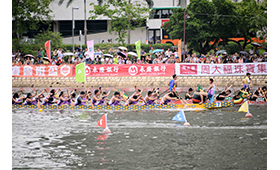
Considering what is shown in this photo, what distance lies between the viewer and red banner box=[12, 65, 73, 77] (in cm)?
2931

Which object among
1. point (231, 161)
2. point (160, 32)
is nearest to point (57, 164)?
point (231, 161)

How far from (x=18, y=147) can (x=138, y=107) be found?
667cm

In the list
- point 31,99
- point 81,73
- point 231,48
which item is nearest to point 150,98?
point 81,73

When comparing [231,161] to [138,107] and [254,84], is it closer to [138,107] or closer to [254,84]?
[138,107]

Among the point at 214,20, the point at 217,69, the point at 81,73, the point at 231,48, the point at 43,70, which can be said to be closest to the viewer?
the point at 81,73

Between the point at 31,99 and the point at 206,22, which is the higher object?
the point at 206,22

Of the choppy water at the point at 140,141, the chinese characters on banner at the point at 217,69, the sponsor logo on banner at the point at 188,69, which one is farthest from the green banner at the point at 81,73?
the sponsor logo on banner at the point at 188,69

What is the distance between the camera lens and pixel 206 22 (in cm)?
3872

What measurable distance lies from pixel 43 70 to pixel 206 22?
19.0 metres

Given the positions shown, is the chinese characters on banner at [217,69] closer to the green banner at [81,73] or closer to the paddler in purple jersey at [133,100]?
the paddler in purple jersey at [133,100]

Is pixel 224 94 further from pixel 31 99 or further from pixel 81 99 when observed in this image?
pixel 31 99

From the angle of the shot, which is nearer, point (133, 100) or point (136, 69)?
point (133, 100)

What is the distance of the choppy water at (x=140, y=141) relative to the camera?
37.1ft

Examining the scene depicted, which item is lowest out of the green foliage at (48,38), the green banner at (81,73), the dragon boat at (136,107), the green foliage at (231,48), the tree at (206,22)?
the dragon boat at (136,107)
